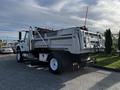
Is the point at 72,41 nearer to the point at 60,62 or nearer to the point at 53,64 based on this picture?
the point at 60,62

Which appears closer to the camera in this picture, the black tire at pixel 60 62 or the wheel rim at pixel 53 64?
the black tire at pixel 60 62

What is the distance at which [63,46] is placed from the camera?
9.12 metres

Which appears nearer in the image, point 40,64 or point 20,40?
point 40,64

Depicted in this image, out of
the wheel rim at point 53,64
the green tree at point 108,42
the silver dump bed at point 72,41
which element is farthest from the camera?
the green tree at point 108,42

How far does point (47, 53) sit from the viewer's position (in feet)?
34.0

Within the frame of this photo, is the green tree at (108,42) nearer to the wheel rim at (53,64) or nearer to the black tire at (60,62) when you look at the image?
the black tire at (60,62)

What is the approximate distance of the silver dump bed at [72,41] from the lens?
8305 mm

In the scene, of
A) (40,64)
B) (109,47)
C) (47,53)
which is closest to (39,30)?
(47,53)

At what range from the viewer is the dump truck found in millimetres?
8406

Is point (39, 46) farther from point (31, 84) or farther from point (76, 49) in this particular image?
point (31, 84)

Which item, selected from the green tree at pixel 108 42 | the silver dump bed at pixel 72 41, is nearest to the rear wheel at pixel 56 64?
the silver dump bed at pixel 72 41

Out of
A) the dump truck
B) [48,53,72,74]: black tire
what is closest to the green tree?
the dump truck

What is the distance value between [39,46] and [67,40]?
2592 millimetres

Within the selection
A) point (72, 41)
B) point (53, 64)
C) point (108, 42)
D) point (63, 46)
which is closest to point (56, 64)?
point (53, 64)
